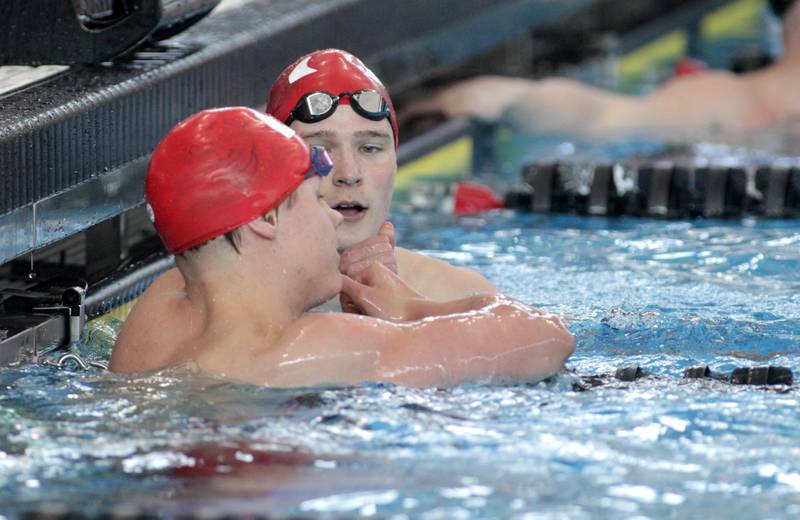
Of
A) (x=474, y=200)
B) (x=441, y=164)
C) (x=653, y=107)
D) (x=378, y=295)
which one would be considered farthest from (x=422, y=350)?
(x=653, y=107)

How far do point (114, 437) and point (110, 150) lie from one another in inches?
66.7

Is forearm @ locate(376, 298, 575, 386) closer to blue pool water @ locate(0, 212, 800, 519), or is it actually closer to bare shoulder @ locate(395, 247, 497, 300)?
blue pool water @ locate(0, 212, 800, 519)

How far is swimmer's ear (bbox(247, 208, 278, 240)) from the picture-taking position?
2695 millimetres

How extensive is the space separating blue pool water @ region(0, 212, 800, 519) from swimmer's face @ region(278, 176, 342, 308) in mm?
232

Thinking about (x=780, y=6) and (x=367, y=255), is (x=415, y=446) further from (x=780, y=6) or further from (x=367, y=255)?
(x=780, y=6)

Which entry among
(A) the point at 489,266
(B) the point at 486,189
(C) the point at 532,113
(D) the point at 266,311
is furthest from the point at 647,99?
(D) the point at 266,311

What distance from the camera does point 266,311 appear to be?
273 centimetres

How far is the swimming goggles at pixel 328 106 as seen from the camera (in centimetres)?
327

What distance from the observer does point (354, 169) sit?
322 centimetres

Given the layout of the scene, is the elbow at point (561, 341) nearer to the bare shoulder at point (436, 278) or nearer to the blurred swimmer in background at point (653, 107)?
the bare shoulder at point (436, 278)

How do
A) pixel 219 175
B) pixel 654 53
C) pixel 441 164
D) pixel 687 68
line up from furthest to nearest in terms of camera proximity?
pixel 654 53 → pixel 687 68 → pixel 441 164 → pixel 219 175

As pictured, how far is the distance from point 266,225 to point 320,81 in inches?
28.0

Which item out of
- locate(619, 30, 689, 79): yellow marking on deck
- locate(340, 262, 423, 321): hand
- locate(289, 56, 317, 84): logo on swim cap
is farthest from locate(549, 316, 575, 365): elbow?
locate(619, 30, 689, 79): yellow marking on deck

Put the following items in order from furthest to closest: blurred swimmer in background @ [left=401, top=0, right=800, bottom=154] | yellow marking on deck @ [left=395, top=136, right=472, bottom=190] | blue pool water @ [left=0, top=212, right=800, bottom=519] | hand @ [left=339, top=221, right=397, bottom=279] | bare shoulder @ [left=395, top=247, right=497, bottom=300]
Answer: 1. blurred swimmer in background @ [left=401, top=0, right=800, bottom=154]
2. yellow marking on deck @ [left=395, top=136, right=472, bottom=190]
3. bare shoulder @ [left=395, top=247, right=497, bottom=300]
4. hand @ [left=339, top=221, right=397, bottom=279]
5. blue pool water @ [left=0, top=212, right=800, bottom=519]
